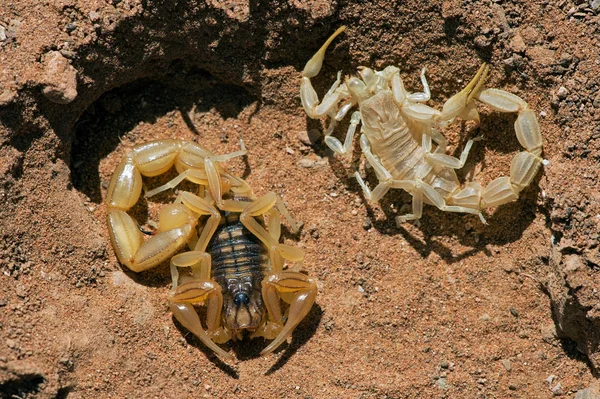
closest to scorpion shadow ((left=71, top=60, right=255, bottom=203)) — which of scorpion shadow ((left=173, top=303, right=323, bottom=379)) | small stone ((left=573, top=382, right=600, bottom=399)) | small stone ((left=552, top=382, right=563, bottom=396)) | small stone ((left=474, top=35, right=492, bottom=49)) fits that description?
scorpion shadow ((left=173, top=303, right=323, bottom=379))

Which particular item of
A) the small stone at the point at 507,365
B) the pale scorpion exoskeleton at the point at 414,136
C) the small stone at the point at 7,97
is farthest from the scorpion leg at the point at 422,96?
the small stone at the point at 7,97

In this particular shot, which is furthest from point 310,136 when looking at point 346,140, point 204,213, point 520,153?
point 520,153

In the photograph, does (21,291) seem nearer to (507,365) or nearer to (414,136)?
(414,136)

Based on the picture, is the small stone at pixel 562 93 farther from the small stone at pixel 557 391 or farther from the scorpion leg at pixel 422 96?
the small stone at pixel 557 391

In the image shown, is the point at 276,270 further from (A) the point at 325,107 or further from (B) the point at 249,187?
(A) the point at 325,107

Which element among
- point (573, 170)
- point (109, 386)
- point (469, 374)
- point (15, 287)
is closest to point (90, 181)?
point (15, 287)

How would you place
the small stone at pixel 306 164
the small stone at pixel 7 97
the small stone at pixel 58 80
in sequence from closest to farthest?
the small stone at pixel 7 97
the small stone at pixel 58 80
the small stone at pixel 306 164

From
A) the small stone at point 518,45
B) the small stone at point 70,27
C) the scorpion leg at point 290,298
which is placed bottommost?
the scorpion leg at point 290,298
